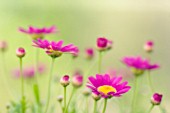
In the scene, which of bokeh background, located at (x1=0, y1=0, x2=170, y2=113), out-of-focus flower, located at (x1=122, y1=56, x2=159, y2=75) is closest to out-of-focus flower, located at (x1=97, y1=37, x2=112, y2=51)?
out-of-focus flower, located at (x1=122, y1=56, x2=159, y2=75)

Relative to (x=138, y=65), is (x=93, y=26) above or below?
above

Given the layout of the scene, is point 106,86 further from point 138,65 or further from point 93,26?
point 93,26

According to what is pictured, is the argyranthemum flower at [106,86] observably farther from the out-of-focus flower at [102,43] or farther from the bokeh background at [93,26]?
the bokeh background at [93,26]

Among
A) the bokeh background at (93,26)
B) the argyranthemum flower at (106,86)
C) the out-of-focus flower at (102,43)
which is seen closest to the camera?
the argyranthemum flower at (106,86)

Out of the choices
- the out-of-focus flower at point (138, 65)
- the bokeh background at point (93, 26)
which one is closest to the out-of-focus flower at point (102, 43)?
the out-of-focus flower at point (138, 65)

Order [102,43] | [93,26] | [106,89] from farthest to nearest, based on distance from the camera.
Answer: [93,26] → [102,43] → [106,89]

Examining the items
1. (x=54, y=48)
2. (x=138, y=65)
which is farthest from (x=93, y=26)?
(x=54, y=48)
